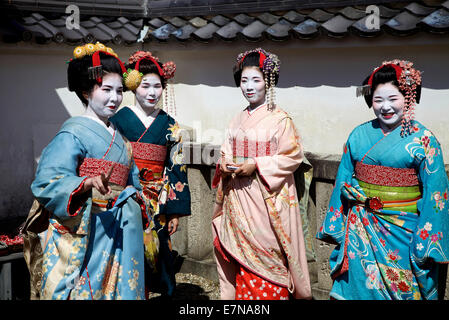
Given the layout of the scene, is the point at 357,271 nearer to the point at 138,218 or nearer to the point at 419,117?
the point at 138,218

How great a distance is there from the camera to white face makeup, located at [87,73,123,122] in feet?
13.1

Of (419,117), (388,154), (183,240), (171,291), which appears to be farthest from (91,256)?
(419,117)

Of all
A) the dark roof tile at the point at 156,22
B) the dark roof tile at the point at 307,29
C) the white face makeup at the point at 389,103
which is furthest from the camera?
the dark roof tile at the point at 156,22

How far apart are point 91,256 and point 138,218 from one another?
1.38ft

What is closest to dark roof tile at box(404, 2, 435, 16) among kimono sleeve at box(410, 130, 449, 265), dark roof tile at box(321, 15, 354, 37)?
dark roof tile at box(321, 15, 354, 37)

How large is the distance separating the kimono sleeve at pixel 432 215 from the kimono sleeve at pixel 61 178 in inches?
93.4

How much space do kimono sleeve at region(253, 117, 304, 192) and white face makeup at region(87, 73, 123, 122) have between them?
138cm

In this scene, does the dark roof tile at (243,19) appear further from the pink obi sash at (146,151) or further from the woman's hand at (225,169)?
the woman's hand at (225,169)

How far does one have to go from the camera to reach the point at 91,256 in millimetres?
3744

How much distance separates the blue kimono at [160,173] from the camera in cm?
516

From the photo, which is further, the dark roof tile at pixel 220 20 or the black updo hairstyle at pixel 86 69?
the dark roof tile at pixel 220 20

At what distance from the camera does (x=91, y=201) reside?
367 cm

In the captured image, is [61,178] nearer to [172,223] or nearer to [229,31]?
[172,223]

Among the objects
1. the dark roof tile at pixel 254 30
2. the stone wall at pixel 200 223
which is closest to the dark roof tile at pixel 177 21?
the dark roof tile at pixel 254 30
